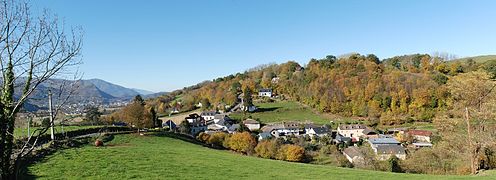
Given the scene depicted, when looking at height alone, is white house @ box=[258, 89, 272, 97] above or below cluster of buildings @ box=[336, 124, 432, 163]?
above

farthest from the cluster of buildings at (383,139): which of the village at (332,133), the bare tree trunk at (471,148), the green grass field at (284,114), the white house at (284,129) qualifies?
the bare tree trunk at (471,148)

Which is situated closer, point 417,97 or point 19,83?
point 19,83

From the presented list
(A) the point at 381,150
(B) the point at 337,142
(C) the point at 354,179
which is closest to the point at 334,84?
(B) the point at 337,142

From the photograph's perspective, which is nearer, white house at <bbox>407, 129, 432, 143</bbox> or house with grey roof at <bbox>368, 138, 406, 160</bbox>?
house with grey roof at <bbox>368, 138, 406, 160</bbox>

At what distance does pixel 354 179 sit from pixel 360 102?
81366 millimetres

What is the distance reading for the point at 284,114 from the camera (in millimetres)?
96375

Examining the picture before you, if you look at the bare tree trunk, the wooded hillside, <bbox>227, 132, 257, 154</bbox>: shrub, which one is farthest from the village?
the bare tree trunk

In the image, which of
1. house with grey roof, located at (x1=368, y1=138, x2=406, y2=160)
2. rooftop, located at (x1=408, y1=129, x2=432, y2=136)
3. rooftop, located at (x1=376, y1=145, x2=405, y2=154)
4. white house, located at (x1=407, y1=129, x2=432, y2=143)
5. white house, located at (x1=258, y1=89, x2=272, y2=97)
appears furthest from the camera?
white house, located at (x1=258, y1=89, x2=272, y2=97)

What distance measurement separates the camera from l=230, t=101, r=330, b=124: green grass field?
9181 centimetres

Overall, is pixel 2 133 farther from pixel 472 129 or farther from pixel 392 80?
pixel 392 80

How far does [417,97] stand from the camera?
86625 mm

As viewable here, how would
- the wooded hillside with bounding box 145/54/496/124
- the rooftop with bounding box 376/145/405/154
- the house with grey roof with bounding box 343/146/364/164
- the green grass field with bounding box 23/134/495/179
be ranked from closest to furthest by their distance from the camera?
the green grass field with bounding box 23/134/495/179 < the house with grey roof with bounding box 343/146/364/164 < the rooftop with bounding box 376/145/405/154 < the wooded hillside with bounding box 145/54/496/124

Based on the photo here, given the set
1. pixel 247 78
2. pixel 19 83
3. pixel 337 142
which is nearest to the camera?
pixel 19 83

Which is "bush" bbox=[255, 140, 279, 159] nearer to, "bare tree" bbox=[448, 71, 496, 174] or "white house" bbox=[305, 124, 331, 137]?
"bare tree" bbox=[448, 71, 496, 174]
